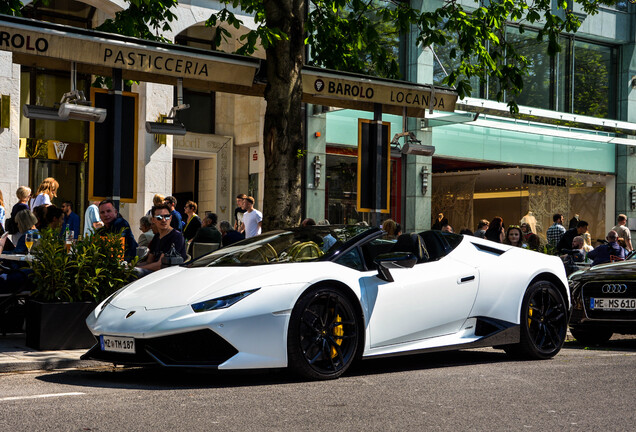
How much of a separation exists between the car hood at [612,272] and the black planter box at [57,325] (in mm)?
5511

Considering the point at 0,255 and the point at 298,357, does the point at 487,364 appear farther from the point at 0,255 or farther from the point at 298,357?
the point at 0,255

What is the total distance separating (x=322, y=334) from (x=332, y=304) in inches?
10.4

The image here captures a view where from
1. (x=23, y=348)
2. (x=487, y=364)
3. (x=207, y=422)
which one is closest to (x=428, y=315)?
(x=487, y=364)

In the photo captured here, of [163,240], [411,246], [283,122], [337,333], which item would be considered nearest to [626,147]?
[283,122]

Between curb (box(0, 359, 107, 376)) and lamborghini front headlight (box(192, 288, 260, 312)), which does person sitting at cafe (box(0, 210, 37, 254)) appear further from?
lamborghini front headlight (box(192, 288, 260, 312))

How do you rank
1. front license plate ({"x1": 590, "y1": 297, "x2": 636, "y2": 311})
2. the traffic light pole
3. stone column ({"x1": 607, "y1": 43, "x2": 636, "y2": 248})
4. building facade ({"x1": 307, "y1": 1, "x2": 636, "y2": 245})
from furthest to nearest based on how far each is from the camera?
1. stone column ({"x1": 607, "y1": 43, "x2": 636, "y2": 248})
2. building facade ({"x1": 307, "y1": 1, "x2": 636, "y2": 245})
3. the traffic light pole
4. front license plate ({"x1": 590, "y1": 297, "x2": 636, "y2": 311})

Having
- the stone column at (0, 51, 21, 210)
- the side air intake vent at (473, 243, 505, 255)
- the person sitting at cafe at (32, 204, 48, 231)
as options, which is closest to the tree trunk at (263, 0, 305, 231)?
the person sitting at cafe at (32, 204, 48, 231)

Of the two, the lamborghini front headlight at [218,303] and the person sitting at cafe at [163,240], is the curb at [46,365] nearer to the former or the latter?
the lamborghini front headlight at [218,303]

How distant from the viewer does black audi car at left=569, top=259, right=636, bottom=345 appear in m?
10.2

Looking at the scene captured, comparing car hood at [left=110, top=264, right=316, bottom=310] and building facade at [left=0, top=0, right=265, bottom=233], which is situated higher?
building facade at [left=0, top=0, right=265, bottom=233]

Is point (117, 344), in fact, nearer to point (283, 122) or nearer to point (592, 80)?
point (283, 122)

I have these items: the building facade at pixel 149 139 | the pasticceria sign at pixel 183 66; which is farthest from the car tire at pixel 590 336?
the building facade at pixel 149 139

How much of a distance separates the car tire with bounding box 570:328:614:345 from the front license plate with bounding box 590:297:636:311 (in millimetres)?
440

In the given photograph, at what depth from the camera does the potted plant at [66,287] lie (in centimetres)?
885
